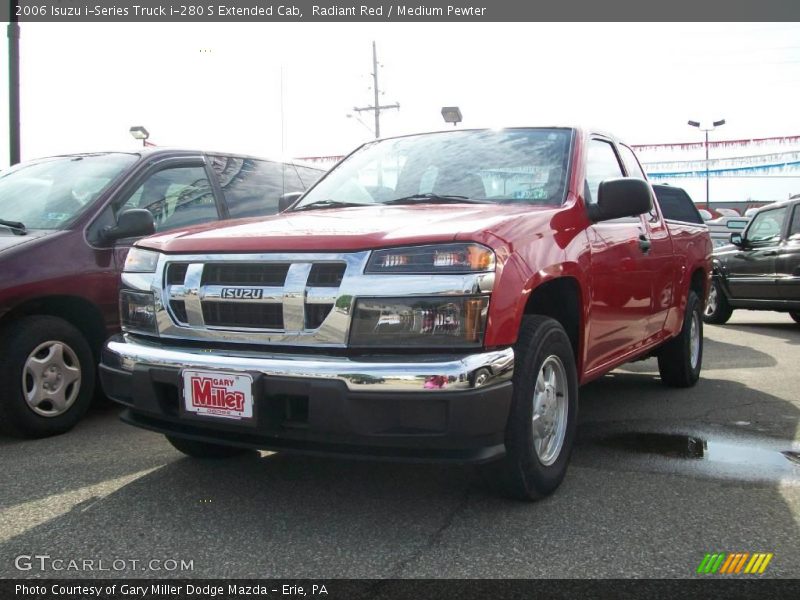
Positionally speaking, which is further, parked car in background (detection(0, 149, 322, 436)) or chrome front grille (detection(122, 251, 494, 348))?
parked car in background (detection(0, 149, 322, 436))

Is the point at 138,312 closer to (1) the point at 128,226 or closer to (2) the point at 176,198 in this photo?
(1) the point at 128,226

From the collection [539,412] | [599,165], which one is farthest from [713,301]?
[539,412]

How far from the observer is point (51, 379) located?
4.14 metres

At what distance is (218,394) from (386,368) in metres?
0.66

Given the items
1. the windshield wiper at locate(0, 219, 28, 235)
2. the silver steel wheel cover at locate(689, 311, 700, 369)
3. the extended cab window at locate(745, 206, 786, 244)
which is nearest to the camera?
the windshield wiper at locate(0, 219, 28, 235)

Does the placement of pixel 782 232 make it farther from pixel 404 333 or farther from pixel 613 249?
pixel 404 333

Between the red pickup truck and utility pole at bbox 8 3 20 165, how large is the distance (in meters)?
8.13

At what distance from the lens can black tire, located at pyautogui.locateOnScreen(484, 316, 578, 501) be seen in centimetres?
279

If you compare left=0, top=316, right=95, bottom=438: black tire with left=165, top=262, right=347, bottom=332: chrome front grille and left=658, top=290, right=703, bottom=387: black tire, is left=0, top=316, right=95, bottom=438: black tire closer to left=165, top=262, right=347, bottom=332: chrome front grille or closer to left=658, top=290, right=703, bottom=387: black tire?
left=165, top=262, right=347, bottom=332: chrome front grille

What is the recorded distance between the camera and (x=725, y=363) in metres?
6.92

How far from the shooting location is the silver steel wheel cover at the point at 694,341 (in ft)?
18.5


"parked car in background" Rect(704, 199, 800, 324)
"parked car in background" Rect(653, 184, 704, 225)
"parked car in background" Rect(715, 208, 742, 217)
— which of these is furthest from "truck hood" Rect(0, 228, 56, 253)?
"parked car in background" Rect(715, 208, 742, 217)

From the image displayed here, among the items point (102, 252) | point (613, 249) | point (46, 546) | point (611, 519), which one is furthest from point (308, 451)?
point (102, 252)

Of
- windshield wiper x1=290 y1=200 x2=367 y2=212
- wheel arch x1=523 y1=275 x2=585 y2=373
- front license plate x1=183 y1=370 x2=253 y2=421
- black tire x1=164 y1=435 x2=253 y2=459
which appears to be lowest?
black tire x1=164 y1=435 x2=253 y2=459
